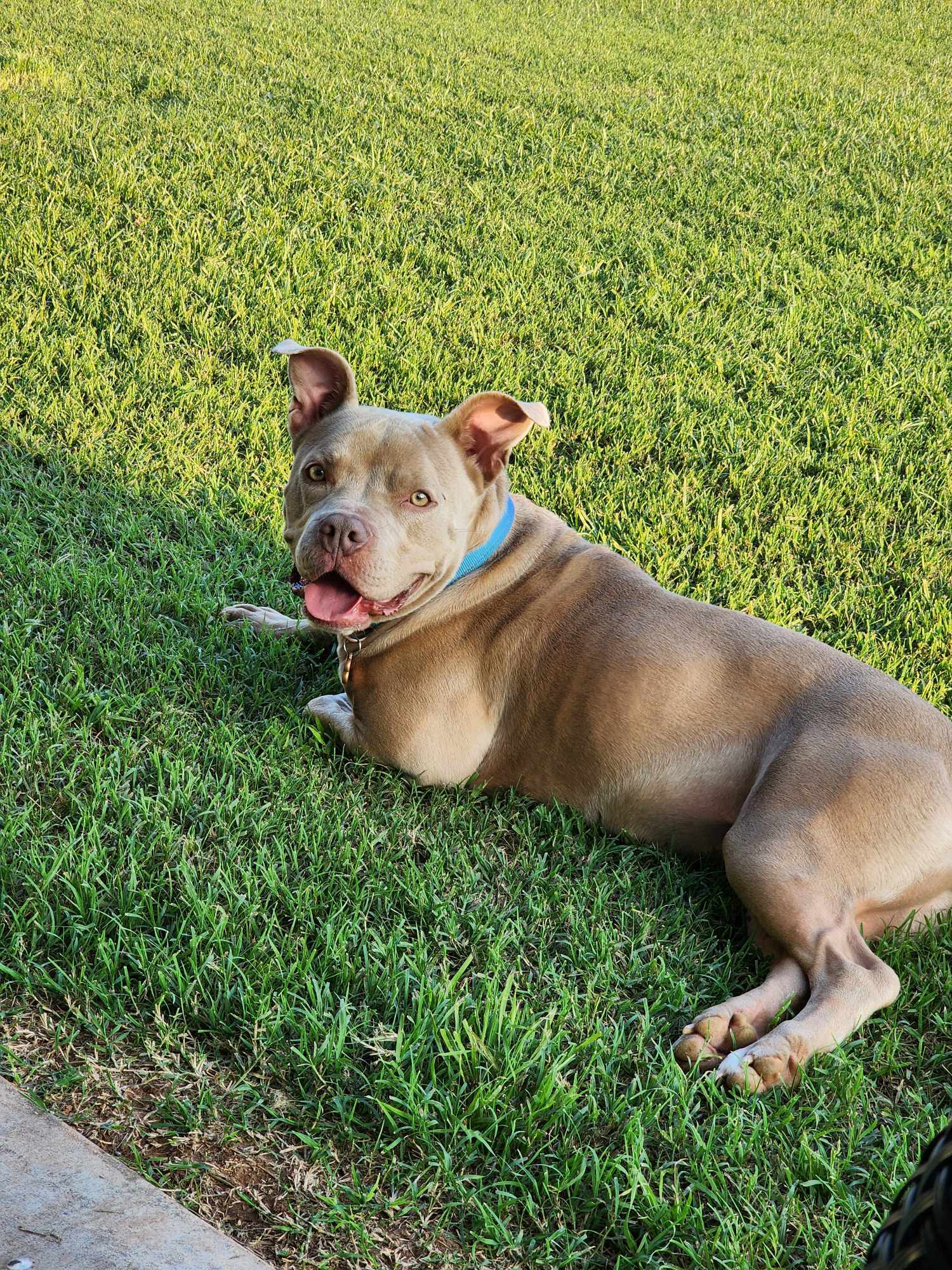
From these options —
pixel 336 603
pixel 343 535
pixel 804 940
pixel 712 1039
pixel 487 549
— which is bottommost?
pixel 712 1039

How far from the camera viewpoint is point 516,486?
518 centimetres

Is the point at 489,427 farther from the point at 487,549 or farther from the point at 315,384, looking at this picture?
the point at 315,384

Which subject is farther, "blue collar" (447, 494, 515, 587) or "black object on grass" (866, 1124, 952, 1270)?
"blue collar" (447, 494, 515, 587)

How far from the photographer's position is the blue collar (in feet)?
11.4

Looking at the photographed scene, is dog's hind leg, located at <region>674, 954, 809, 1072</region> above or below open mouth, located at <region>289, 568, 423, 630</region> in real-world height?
below

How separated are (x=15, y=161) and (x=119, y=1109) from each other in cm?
708

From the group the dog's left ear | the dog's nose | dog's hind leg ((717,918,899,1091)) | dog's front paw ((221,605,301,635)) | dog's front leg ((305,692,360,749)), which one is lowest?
dog's hind leg ((717,918,899,1091))

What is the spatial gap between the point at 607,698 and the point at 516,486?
2143 millimetres

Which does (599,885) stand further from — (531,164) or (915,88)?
(915,88)

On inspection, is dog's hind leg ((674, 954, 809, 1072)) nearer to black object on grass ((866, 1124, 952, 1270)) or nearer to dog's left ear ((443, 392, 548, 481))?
dog's left ear ((443, 392, 548, 481))

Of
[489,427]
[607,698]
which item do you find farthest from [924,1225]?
[489,427]

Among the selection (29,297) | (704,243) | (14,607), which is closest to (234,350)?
(29,297)

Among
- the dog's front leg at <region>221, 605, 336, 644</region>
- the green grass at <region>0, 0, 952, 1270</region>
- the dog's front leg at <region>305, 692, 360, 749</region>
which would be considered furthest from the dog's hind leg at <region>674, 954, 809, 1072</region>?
the dog's front leg at <region>221, 605, 336, 644</region>

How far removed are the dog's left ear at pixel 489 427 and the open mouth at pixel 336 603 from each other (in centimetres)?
55
